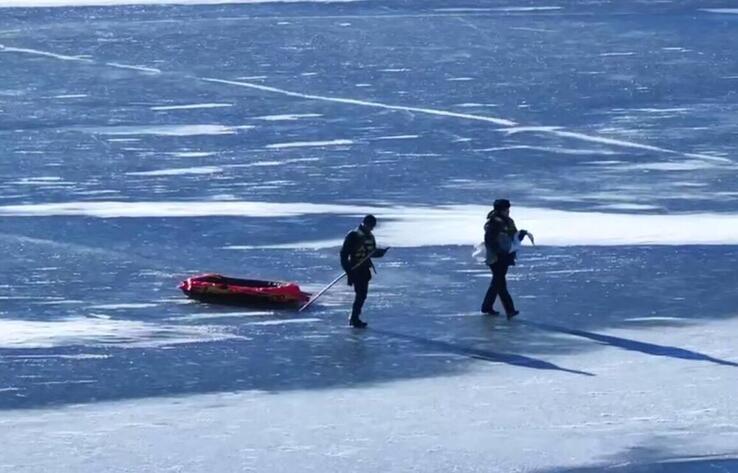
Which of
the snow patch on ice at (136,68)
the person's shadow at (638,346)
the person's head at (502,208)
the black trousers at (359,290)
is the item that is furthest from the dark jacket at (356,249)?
the snow patch on ice at (136,68)

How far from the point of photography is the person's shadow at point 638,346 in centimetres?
1530

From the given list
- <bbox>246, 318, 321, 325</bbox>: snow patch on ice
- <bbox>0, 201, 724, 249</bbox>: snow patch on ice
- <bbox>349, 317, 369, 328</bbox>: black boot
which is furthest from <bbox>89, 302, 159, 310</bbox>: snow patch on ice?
<bbox>0, 201, 724, 249</bbox>: snow patch on ice

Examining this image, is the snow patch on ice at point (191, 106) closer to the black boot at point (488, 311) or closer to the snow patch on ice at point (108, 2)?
the black boot at point (488, 311)

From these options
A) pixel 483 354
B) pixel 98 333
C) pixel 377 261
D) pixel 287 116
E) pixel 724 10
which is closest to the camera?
pixel 483 354

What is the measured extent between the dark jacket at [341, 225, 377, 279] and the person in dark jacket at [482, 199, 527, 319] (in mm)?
1194

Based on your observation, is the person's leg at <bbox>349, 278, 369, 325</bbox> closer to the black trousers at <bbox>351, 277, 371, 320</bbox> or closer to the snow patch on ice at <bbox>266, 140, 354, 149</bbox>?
the black trousers at <bbox>351, 277, 371, 320</bbox>

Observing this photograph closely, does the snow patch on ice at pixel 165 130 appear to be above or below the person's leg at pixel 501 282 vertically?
above

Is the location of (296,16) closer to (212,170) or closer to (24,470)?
(212,170)

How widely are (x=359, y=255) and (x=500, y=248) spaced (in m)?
1.39

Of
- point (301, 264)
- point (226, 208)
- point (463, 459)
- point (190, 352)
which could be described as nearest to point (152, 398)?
point (190, 352)

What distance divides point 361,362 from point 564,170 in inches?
496

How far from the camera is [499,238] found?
1706 centimetres

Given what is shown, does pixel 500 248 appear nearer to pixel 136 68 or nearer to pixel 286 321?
pixel 286 321

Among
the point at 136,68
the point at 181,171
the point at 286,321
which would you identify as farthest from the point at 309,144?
the point at 286,321
